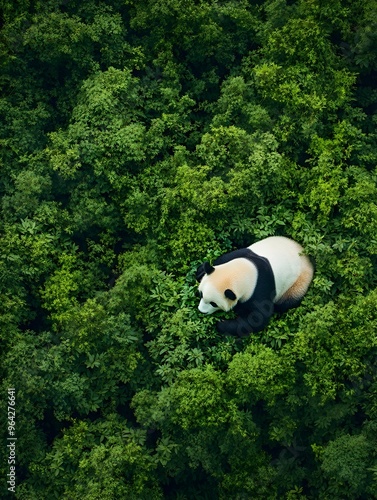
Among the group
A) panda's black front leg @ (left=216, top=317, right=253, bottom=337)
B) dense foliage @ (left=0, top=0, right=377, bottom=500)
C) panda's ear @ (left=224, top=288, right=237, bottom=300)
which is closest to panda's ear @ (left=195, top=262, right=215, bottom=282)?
dense foliage @ (left=0, top=0, right=377, bottom=500)

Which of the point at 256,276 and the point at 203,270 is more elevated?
the point at 256,276

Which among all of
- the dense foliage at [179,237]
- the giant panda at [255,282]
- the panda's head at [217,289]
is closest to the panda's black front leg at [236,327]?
the giant panda at [255,282]

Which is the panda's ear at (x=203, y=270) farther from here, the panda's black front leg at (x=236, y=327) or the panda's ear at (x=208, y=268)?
the panda's black front leg at (x=236, y=327)

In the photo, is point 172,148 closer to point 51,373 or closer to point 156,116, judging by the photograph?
point 156,116

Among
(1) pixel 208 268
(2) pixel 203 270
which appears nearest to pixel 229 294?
(1) pixel 208 268

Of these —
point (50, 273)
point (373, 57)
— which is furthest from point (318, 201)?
point (50, 273)

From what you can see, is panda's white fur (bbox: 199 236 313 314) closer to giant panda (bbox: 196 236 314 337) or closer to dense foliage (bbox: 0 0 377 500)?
giant panda (bbox: 196 236 314 337)

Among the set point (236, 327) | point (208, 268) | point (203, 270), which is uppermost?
point (208, 268)

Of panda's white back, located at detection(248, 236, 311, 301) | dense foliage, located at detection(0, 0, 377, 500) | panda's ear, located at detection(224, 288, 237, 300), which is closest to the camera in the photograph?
panda's ear, located at detection(224, 288, 237, 300)

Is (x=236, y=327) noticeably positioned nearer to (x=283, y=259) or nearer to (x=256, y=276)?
(x=256, y=276)
